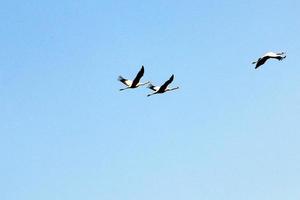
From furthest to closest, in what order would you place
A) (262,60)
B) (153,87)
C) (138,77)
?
1. (153,87)
2. (138,77)
3. (262,60)

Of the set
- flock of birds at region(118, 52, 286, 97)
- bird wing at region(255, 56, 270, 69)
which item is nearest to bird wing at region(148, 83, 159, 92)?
flock of birds at region(118, 52, 286, 97)

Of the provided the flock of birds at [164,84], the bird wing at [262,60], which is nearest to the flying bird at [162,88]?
the flock of birds at [164,84]

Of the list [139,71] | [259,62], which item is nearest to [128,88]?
[139,71]

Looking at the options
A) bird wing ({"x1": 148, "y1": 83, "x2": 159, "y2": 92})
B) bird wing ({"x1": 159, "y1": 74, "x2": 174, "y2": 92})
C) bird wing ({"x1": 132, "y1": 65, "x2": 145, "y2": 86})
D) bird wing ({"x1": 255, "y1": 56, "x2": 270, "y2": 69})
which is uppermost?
bird wing ({"x1": 148, "y1": 83, "x2": 159, "y2": 92})

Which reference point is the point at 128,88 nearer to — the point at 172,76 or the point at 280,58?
the point at 172,76

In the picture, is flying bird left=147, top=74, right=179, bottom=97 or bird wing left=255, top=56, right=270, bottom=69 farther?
flying bird left=147, top=74, right=179, bottom=97

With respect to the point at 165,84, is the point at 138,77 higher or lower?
lower

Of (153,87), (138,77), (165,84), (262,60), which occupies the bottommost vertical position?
(262,60)

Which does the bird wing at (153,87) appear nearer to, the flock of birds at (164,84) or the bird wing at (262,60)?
the flock of birds at (164,84)

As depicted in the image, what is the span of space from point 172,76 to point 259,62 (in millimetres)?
15426

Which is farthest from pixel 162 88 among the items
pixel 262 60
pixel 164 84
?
pixel 262 60

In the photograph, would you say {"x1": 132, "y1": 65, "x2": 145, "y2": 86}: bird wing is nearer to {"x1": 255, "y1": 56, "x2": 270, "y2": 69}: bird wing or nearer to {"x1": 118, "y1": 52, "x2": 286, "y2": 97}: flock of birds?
{"x1": 118, "y1": 52, "x2": 286, "y2": 97}: flock of birds

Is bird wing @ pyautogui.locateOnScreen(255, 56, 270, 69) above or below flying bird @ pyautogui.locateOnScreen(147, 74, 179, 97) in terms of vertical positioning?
below

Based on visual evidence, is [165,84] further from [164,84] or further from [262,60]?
[262,60]
